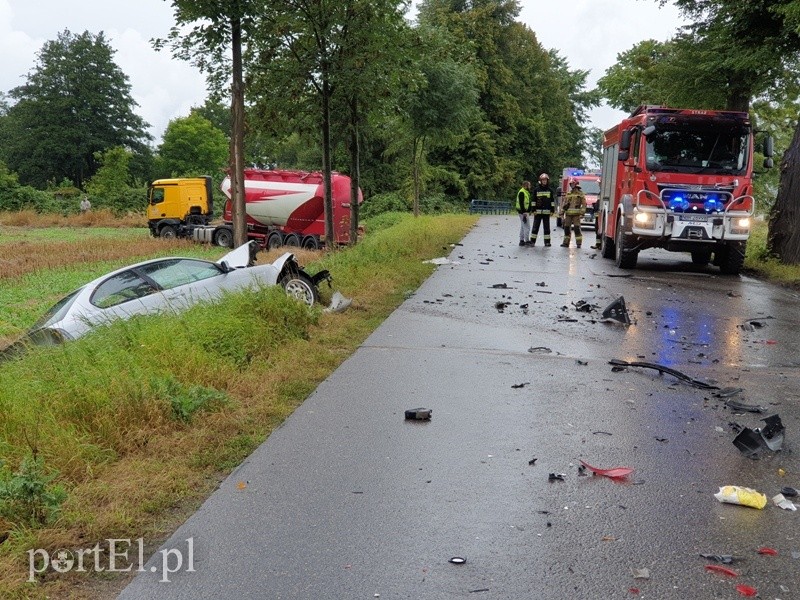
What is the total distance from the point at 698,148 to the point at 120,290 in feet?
38.5

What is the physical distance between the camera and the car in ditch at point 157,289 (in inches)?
374

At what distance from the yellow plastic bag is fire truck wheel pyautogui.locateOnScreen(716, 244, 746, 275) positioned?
1312 cm

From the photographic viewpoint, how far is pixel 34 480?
442 cm

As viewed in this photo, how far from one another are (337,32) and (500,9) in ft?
156

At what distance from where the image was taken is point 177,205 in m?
41.1

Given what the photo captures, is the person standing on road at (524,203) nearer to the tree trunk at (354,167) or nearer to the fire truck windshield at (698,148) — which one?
the tree trunk at (354,167)

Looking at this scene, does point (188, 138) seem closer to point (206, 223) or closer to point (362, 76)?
point (206, 223)

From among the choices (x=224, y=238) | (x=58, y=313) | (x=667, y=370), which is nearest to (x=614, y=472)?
(x=667, y=370)

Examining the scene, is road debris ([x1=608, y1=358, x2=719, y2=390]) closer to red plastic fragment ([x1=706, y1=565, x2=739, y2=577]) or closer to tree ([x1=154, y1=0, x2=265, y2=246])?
red plastic fragment ([x1=706, y1=565, x2=739, y2=577])

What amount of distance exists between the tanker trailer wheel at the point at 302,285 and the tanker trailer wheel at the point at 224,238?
84.9 ft

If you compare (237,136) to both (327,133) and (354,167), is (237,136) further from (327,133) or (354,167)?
(354,167)

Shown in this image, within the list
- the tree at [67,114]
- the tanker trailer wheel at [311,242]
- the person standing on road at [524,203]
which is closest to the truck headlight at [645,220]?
the person standing on road at [524,203]

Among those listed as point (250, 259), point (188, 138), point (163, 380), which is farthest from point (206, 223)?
point (188, 138)

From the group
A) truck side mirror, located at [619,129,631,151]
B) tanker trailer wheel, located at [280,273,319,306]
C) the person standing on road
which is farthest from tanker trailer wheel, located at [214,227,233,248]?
tanker trailer wheel, located at [280,273,319,306]
